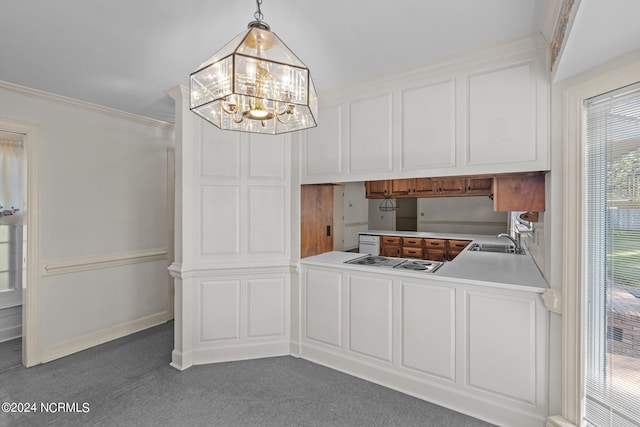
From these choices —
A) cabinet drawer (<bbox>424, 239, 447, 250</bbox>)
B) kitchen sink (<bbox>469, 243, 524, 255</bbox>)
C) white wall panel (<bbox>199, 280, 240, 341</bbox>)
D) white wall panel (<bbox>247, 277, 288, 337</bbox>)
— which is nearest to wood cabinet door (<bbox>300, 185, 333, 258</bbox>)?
white wall panel (<bbox>247, 277, 288, 337</bbox>)

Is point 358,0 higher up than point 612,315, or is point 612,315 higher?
point 358,0

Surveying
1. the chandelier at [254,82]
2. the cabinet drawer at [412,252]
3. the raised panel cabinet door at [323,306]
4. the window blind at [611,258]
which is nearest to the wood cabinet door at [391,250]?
the cabinet drawer at [412,252]

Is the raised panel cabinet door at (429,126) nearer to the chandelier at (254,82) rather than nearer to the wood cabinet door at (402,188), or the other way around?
the chandelier at (254,82)

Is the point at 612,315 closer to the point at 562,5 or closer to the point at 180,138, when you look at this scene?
the point at 562,5

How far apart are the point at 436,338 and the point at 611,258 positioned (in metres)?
1.17

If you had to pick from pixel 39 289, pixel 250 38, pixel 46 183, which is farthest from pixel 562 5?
pixel 39 289

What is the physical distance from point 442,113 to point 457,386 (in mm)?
1999

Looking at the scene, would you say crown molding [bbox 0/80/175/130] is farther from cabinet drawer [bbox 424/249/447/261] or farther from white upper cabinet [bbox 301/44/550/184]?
cabinet drawer [bbox 424/249/447/261]

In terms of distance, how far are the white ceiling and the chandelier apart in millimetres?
299

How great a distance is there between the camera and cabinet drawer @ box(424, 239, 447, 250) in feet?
16.6

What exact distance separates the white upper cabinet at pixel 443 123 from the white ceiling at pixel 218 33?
15 centimetres

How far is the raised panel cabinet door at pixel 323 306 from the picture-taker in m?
2.69

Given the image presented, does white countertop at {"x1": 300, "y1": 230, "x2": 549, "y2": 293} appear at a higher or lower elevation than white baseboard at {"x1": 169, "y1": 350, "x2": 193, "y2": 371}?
higher

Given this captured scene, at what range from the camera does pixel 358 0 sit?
60.8 inches
